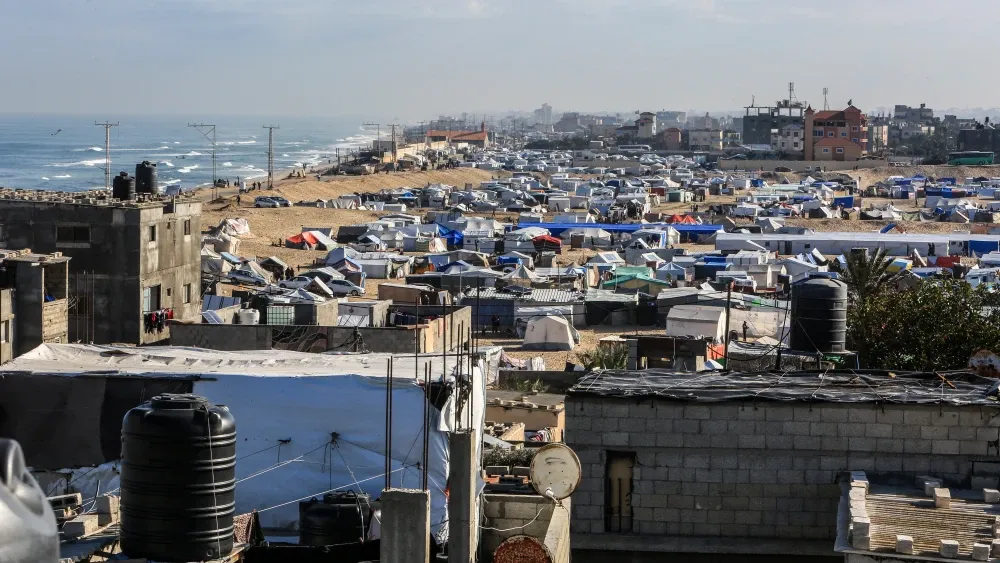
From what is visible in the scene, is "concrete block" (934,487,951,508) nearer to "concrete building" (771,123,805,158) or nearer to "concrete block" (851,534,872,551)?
"concrete block" (851,534,872,551)

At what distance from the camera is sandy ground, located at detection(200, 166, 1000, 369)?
3175 centimetres

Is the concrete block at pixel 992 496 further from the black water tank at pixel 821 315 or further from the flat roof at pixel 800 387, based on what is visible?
the black water tank at pixel 821 315

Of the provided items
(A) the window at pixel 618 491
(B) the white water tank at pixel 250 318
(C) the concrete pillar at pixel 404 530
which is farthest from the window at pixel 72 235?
(C) the concrete pillar at pixel 404 530

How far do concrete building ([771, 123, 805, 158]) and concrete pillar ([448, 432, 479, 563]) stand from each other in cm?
11830

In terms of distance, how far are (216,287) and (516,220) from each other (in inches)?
1302

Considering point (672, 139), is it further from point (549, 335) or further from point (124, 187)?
point (124, 187)

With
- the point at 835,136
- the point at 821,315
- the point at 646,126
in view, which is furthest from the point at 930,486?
the point at 646,126

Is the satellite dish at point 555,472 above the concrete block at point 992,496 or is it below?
above

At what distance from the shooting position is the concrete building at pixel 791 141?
125 meters

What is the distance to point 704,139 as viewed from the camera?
168 meters

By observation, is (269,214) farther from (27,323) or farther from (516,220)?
(27,323)

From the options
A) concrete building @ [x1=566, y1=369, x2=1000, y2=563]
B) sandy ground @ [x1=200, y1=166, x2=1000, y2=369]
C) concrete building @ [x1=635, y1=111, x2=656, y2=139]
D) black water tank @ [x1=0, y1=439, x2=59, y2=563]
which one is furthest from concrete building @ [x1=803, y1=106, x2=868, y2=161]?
black water tank @ [x1=0, y1=439, x2=59, y2=563]

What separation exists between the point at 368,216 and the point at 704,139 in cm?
10784

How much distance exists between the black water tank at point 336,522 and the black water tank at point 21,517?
22.4 feet
